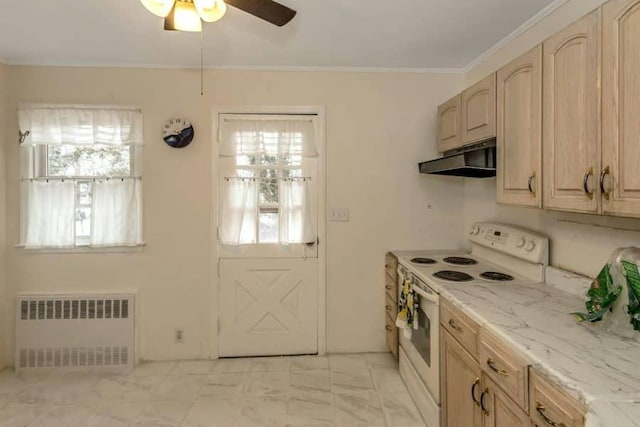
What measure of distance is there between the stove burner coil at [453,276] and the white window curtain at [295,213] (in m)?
1.10

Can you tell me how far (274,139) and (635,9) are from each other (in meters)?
2.18

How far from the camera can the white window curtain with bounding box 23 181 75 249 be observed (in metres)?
2.68

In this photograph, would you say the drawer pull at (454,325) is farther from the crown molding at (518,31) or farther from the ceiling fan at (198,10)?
the crown molding at (518,31)

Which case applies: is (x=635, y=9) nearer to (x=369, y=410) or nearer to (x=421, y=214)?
(x=421, y=214)

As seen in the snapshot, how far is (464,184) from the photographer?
294 centimetres

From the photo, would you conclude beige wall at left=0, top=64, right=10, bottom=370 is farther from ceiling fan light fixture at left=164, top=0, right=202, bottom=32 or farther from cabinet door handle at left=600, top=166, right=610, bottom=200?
cabinet door handle at left=600, top=166, right=610, bottom=200

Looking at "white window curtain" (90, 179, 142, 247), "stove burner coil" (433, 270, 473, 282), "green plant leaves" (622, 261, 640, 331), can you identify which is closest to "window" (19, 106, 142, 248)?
"white window curtain" (90, 179, 142, 247)

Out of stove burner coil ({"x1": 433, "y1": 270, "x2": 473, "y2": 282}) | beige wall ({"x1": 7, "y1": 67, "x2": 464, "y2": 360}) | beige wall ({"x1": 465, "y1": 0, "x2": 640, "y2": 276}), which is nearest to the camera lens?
beige wall ({"x1": 465, "y1": 0, "x2": 640, "y2": 276})

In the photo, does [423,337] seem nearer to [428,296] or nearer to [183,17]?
[428,296]

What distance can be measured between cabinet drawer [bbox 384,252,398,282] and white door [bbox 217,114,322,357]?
1.93 ft

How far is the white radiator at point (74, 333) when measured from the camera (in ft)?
8.75

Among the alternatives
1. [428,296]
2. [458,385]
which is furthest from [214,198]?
[458,385]

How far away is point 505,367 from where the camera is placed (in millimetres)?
1229

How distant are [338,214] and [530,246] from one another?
1394 millimetres
